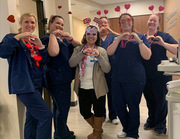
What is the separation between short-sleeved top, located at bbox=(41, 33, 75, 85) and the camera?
185 cm

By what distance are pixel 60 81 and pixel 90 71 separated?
359 millimetres

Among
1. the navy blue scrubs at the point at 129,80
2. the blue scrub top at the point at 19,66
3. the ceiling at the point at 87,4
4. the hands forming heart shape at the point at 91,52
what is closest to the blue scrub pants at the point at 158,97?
the navy blue scrubs at the point at 129,80

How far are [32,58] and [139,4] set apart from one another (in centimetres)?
485

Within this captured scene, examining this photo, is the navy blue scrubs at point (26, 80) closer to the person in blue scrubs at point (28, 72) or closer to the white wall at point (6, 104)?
the person in blue scrubs at point (28, 72)

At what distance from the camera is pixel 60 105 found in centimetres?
192

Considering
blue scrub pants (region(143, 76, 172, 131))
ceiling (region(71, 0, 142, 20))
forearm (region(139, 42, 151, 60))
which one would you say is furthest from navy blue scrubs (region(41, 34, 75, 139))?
ceiling (region(71, 0, 142, 20))

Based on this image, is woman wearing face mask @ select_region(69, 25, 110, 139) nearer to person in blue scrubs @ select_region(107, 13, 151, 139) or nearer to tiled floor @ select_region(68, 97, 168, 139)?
person in blue scrubs @ select_region(107, 13, 151, 139)

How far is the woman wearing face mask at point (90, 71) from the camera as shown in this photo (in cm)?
189

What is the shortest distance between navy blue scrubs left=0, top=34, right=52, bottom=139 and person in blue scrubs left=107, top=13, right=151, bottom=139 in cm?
83

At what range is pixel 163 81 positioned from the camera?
6.91 feet

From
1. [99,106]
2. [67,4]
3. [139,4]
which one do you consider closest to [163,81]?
[99,106]

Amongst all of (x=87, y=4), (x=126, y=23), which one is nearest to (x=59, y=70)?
(x=126, y=23)

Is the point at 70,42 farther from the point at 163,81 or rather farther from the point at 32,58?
the point at 163,81

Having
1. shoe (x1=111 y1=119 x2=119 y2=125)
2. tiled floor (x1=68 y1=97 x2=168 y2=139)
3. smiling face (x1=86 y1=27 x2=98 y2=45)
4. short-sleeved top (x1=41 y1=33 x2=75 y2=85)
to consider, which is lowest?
tiled floor (x1=68 y1=97 x2=168 y2=139)
